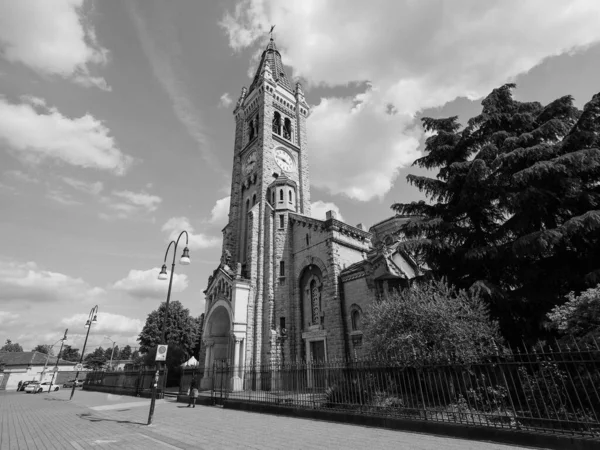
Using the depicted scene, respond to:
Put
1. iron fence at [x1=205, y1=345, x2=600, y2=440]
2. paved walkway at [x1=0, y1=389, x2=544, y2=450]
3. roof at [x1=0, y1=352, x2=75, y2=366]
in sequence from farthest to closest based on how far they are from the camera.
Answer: roof at [x1=0, y1=352, x2=75, y2=366]
iron fence at [x1=205, y1=345, x2=600, y2=440]
paved walkway at [x1=0, y1=389, x2=544, y2=450]

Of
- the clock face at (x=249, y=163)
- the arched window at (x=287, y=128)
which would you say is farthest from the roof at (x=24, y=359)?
the arched window at (x=287, y=128)

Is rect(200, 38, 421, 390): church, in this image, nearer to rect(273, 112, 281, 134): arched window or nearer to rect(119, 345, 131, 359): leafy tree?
rect(273, 112, 281, 134): arched window

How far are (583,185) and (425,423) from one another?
11211 mm

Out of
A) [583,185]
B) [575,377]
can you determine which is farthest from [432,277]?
[583,185]

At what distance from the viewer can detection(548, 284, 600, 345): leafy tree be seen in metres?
8.47

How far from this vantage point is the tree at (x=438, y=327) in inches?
458

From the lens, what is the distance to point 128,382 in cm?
2983

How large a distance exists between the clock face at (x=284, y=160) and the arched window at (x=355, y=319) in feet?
58.9

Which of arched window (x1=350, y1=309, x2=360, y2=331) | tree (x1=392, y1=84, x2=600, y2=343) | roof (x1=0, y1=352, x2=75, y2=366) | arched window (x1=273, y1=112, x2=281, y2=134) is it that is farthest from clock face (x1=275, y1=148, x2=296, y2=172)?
roof (x1=0, y1=352, x2=75, y2=366)

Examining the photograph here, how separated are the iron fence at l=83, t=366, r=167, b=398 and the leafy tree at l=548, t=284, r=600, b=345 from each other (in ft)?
77.0

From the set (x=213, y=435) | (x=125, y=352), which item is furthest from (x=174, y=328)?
(x=125, y=352)

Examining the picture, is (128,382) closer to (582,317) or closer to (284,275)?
(284,275)

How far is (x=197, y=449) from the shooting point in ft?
26.2

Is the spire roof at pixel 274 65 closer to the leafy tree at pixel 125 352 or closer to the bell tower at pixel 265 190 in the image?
the bell tower at pixel 265 190
